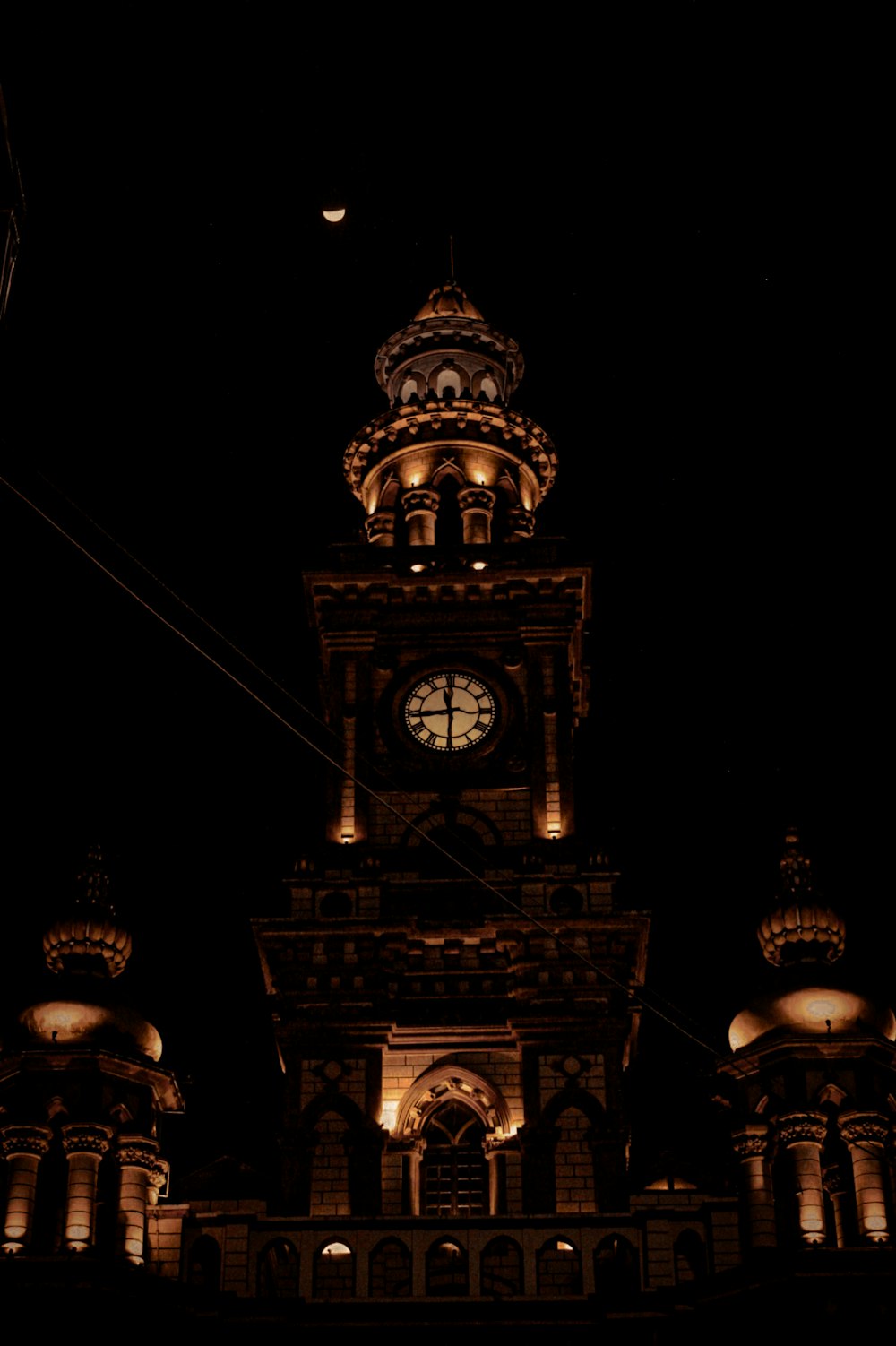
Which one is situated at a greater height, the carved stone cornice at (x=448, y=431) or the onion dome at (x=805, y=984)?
the carved stone cornice at (x=448, y=431)

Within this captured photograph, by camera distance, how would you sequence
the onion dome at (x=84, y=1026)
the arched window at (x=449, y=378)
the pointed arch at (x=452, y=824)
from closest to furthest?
the onion dome at (x=84, y=1026) < the pointed arch at (x=452, y=824) < the arched window at (x=449, y=378)

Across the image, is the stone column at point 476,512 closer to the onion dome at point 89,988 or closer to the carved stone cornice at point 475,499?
the carved stone cornice at point 475,499

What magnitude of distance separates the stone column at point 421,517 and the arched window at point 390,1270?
2029 cm

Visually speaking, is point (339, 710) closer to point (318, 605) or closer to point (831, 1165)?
point (318, 605)

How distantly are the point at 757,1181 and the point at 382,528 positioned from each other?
71.4 ft

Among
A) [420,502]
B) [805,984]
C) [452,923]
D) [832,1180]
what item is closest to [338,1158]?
[452,923]

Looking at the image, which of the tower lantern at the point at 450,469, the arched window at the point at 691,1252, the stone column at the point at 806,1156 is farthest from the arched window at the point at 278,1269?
the tower lantern at the point at 450,469

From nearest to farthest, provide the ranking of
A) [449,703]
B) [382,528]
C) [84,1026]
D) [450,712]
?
[84,1026] < [450,712] < [449,703] < [382,528]

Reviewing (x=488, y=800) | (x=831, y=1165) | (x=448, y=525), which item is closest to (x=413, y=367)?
(x=448, y=525)

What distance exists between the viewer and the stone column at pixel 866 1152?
42844 millimetres

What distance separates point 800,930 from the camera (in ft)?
153

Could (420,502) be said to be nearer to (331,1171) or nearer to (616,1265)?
(331,1171)

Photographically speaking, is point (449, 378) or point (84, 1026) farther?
point (449, 378)

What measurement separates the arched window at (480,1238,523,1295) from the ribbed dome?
28805 mm
